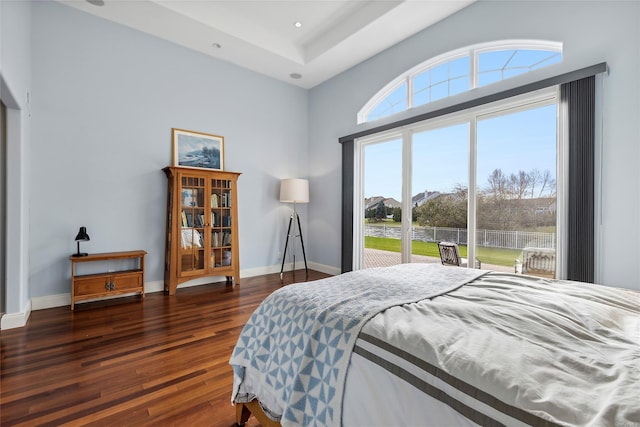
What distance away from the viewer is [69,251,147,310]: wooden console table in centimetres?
327

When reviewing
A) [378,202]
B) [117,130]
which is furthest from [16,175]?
[378,202]

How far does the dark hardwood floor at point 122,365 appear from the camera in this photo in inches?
63.8

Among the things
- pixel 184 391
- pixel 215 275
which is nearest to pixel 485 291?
pixel 184 391

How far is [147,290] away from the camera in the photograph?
3938 millimetres

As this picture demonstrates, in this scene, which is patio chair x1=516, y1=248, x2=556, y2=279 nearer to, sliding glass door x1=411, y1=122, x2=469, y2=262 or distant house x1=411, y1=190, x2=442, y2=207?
sliding glass door x1=411, y1=122, x2=469, y2=262

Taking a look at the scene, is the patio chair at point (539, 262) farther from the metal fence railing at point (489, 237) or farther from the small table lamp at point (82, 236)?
the small table lamp at point (82, 236)

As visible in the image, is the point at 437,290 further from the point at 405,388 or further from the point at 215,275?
the point at 215,275

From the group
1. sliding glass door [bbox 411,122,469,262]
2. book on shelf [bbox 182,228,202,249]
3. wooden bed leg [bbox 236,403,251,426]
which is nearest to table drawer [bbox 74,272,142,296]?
book on shelf [bbox 182,228,202,249]

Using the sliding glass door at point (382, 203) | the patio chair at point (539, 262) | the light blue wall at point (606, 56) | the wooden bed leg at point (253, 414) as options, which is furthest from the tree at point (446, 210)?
the wooden bed leg at point (253, 414)

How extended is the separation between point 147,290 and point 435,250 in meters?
3.86

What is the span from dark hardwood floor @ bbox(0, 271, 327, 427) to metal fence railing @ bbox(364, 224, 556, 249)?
234cm

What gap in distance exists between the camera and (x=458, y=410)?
75 cm

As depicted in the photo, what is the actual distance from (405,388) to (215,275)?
12.6 feet

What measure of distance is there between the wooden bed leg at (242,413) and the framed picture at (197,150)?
3560 mm
